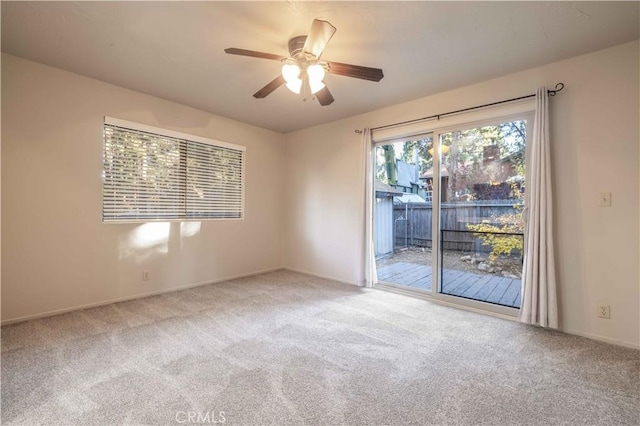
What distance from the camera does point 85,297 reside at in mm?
3109

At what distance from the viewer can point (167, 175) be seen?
3742mm

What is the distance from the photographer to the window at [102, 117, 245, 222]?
3297 millimetres

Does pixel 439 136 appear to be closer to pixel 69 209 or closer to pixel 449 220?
pixel 449 220

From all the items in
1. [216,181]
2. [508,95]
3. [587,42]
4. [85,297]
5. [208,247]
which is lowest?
[85,297]

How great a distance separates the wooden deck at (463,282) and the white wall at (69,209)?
2.84m

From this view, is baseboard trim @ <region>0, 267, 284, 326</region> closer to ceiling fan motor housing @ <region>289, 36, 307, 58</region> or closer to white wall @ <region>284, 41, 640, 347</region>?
ceiling fan motor housing @ <region>289, 36, 307, 58</region>

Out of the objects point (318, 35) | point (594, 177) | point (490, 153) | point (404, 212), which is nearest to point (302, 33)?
point (318, 35)

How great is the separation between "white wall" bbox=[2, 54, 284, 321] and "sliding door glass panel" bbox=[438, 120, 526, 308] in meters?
3.40

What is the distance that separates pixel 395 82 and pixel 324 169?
185cm

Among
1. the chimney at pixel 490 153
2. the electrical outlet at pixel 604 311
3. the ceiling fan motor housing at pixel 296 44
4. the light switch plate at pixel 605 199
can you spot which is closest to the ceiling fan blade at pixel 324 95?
the ceiling fan motor housing at pixel 296 44

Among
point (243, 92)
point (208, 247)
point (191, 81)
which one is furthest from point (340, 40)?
point (208, 247)

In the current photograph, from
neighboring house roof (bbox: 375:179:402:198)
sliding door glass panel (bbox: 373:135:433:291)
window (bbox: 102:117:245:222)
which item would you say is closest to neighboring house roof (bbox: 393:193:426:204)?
sliding door glass panel (bbox: 373:135:433:291)

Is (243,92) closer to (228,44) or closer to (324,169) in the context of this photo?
(228,44)

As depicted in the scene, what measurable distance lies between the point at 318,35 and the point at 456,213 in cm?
256
